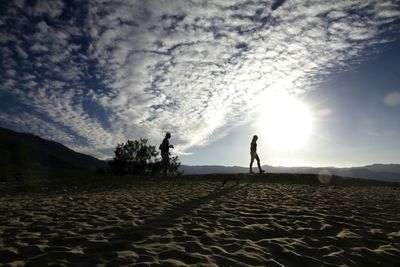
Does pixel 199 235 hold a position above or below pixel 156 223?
below

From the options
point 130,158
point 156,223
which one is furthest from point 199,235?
point 130,158

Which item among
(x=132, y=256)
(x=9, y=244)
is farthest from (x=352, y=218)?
(x=9, y=244)

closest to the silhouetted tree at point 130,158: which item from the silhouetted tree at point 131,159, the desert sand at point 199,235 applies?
the silhouetted tree at point 131,159

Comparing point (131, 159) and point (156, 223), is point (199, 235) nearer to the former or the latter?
point (156, 223)

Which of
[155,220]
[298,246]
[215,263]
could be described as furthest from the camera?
[155,220]

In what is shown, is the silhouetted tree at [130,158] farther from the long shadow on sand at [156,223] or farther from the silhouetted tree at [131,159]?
the long shadow on sand at [156,223]

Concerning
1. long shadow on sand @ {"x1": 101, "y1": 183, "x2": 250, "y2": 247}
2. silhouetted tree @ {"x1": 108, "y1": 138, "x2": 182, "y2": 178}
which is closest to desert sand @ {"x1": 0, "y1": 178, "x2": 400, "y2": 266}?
long shadow on sand @ {"x1": 101, "y1": 183, "x2": 250, "y2": 247}

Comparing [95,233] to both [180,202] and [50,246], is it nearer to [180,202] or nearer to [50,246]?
[50,246]

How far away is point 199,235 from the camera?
20.0 feet

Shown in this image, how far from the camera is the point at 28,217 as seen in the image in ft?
25.1

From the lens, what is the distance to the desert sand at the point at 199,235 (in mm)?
4867

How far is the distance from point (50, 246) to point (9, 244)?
31.0 inches

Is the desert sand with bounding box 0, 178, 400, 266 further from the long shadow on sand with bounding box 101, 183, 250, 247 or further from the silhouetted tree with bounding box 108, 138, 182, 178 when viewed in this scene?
→ the silhouetted tree with bounding box 108, 138, 182, 178

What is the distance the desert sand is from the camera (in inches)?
192
